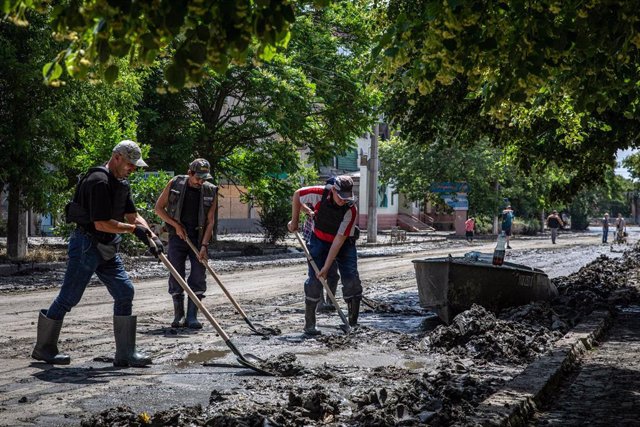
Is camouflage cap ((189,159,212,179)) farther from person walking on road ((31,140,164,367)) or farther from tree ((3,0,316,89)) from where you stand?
tree ((3,0,316,89))

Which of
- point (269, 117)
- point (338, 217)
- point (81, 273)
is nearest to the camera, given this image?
point (81, 273)

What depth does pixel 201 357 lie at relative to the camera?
26.9 feet

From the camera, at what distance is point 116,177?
7637 mm

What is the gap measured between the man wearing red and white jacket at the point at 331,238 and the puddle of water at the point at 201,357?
161 centimetres

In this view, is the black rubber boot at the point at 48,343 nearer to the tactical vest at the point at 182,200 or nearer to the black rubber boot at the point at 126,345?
the black rubber boot at the point at 126,345

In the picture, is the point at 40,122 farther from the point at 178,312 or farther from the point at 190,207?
the point at 178,312

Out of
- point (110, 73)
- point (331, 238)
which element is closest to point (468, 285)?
point (331, 238)

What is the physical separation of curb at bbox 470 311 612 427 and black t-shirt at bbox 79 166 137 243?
137 inches

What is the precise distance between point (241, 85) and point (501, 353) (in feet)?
67.3

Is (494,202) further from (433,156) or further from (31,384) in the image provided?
(31,384)

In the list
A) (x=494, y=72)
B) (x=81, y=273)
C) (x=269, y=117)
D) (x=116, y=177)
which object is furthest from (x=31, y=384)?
(x=269, y=117)

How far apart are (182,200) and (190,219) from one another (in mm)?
234

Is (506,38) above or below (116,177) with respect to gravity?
above

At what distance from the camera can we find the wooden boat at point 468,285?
11070mm
